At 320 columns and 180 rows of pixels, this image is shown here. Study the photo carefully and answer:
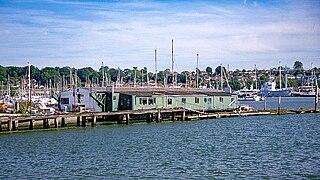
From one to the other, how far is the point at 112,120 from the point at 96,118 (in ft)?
9.83

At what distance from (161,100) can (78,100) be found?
1138 cm

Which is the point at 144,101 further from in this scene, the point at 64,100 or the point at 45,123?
the point at 45,123

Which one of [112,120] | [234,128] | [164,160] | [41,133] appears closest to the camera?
[164,160]

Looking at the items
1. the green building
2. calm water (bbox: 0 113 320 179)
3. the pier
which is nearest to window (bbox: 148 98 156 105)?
the green building

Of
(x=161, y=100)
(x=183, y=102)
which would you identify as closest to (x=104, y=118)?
(x=161, y=100)

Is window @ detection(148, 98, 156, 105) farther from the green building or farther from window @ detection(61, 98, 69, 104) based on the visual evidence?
window @ detection(61, 98, 69, 104)

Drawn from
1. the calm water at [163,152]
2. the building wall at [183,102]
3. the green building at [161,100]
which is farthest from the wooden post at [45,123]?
the building wall at [183,102]

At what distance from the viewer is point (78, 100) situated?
219 ft

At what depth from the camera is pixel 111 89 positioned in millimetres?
66750

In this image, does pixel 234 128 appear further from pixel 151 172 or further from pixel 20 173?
pixel 20 173

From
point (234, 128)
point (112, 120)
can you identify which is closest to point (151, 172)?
point (234, 128)

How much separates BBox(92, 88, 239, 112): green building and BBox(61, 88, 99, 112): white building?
956 millimetres

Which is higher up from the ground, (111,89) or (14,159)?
(111,89)

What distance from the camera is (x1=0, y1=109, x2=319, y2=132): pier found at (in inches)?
2044
